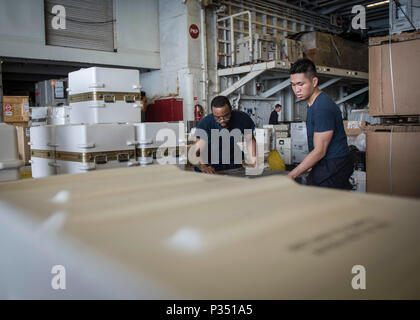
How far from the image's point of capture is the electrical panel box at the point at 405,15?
5.74 meters

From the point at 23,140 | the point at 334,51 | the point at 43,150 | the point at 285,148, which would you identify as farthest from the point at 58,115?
the point at 334,51

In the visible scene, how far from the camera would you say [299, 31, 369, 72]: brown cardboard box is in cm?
1012

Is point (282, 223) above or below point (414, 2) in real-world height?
below

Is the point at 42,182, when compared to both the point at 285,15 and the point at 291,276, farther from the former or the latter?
the point at 285,15

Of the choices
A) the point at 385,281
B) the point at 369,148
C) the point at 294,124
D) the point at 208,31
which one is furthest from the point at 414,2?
the point at 385,281

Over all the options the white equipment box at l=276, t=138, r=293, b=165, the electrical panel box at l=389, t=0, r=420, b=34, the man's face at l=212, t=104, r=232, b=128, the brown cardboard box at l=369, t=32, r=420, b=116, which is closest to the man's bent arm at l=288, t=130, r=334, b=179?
the man's face at l=212, t=104, r=232, b=128

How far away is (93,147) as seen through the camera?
332 cm

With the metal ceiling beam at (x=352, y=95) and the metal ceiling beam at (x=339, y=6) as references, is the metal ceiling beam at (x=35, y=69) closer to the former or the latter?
the metal ceiling beam at (x=352, y=95)

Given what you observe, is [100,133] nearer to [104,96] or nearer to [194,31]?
[104,96]

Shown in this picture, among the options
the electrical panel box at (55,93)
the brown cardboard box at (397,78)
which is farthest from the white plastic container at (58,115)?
the brown cardboard box at (397,78)

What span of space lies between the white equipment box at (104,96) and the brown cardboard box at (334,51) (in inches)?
287

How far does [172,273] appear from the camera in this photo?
0.57m

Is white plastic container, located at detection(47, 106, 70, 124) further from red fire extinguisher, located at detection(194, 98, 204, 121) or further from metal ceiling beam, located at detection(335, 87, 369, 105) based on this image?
metal ceiling beam, located at detection(335, 87, 369, 105)
